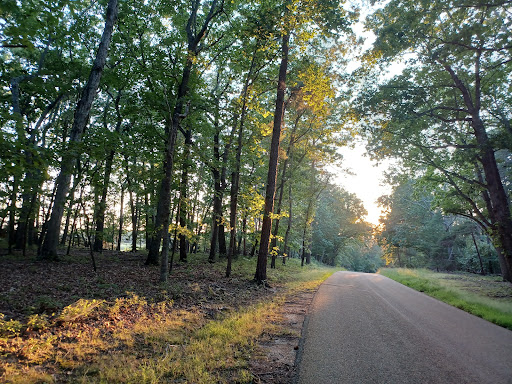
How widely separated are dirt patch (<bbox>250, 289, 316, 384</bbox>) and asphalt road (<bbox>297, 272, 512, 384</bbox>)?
17 centimetres

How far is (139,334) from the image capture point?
15.5ft

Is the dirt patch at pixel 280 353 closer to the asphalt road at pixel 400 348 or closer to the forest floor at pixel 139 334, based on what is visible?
the forest floor at pixel 139 334

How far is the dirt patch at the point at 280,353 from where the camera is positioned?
138 inches

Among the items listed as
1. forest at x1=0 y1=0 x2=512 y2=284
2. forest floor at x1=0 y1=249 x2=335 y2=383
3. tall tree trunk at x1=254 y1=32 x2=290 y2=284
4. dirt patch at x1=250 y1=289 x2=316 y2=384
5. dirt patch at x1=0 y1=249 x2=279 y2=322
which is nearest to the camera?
forest floor at x1=0 y1=249 x2=335 y2=383

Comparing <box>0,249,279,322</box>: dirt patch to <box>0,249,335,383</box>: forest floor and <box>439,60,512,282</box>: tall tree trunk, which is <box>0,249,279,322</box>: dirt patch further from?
<box>439,60,512,282</box>: tall tree trunk

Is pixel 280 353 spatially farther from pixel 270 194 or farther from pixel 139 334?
pixel 270 194

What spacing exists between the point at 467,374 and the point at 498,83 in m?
17.0

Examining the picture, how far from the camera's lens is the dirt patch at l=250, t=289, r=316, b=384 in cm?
351

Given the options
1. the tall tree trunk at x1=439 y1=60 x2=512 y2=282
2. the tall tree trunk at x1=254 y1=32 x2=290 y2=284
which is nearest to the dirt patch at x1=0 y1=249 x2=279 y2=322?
the tall tree trunk at x1=254 y1=32 x2=290 y2=284

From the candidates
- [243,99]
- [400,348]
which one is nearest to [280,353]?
[400,348]

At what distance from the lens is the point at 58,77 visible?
14312mm

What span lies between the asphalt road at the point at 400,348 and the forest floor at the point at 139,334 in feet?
1.45

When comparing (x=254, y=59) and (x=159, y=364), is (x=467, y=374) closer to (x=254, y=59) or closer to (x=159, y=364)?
(x=159, y=364)

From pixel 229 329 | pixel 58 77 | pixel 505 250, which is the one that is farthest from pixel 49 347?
pixel 505 250
